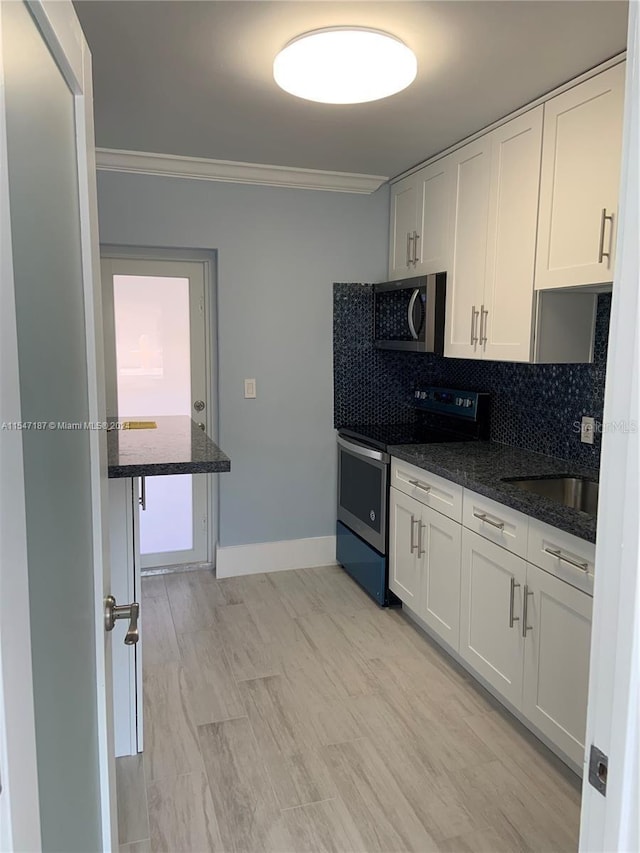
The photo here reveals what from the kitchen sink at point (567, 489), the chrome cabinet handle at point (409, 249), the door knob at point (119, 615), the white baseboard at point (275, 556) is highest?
the chrome cabinet handle at point (409, 249)

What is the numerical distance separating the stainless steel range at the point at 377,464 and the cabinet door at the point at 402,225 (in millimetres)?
747

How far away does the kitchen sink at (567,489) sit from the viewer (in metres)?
2.54

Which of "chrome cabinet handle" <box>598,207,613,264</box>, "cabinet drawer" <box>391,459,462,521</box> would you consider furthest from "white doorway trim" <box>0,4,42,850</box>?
"cabinet drawer" <box>391,459,462,521</box>

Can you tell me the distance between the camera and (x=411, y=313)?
3299 mm

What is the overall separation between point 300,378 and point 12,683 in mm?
3229

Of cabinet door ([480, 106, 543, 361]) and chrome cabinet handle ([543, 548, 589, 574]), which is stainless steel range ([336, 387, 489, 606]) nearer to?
cabinet door ([480, 106, 543, 361])

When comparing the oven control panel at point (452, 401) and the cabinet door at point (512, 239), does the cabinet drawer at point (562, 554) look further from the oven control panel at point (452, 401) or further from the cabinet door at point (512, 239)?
the oven control panel at point (452, 401)

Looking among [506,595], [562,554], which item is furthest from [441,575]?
[562,554]

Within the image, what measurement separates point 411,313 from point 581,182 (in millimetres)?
1191

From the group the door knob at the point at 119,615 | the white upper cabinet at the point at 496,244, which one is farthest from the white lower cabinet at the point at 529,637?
the door knob at the point at 119,615

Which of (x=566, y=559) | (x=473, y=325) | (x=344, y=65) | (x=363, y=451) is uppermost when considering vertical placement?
(x=344, y=65)

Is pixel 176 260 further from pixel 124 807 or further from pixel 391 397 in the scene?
pixel 124 807

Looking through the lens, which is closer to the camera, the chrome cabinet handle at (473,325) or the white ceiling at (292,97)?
the white ceiling at (292,97)

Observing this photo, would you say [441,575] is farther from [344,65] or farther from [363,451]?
[344,65]
